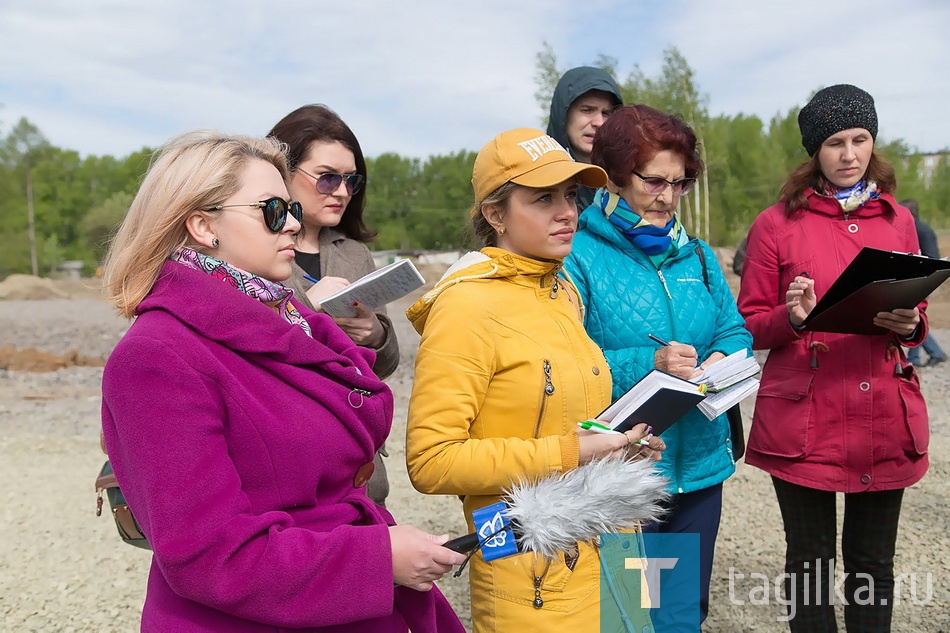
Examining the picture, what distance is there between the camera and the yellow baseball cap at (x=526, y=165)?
260 centimetres

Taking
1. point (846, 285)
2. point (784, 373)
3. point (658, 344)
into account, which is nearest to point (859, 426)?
point (784, 373)

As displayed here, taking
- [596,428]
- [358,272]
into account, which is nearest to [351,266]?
[358,272]

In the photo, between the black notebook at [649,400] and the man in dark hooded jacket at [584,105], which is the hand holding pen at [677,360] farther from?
the man in dark hooded jacket at [584,105]

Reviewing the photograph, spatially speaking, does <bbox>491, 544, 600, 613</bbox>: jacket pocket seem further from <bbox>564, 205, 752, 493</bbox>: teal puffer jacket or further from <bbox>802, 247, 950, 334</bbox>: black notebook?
<bbox>802, 247, 950, 334</bbox>: black notebook

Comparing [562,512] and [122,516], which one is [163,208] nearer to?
[122,516]

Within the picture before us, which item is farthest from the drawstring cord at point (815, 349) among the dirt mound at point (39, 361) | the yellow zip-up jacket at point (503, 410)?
the dirt mound at point (39, 361)

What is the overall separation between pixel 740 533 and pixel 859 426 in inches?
102

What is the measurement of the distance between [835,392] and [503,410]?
177 cm

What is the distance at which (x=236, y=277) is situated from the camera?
1.92 m

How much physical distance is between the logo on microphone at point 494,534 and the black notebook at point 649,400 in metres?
0.59

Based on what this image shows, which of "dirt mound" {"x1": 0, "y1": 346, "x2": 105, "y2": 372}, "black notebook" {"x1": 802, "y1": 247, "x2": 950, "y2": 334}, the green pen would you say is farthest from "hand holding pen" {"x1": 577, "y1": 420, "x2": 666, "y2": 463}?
"dirt mound" {"x1": 0, "y1": 346, "x2": 105, "y2": 372}

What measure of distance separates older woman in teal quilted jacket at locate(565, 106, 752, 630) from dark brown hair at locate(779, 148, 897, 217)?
2.31 feet

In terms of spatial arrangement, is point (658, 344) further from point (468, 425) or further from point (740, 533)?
point (740, 533)

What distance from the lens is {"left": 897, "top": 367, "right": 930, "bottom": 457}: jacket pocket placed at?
345 centimetres
